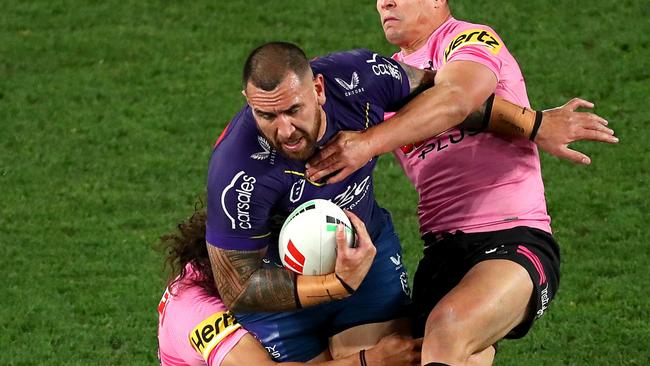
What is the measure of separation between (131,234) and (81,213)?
2.09 ft

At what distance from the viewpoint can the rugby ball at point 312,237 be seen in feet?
23.8

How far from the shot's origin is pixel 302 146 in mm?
7203

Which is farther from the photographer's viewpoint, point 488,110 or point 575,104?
point 575,104

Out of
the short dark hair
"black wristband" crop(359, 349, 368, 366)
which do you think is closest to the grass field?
"black wristband" crop(359, 349, 368, 366)

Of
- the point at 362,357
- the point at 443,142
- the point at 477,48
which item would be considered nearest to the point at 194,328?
the point at 362,357

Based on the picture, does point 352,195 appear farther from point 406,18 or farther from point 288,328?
point 406,18

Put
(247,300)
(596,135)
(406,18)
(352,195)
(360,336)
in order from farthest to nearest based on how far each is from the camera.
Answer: (406,18), (596,135), (360,336), (352,195), (247,300)

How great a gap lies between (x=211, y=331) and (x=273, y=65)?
1.66 metres

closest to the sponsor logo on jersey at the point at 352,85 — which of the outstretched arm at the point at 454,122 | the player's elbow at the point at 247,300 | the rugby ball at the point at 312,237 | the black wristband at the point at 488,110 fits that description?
the outstretched arm at the point at 454,122

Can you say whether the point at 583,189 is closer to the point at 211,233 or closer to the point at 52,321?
the point at 52,321

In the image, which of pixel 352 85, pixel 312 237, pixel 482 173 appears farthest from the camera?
pixel 482 173

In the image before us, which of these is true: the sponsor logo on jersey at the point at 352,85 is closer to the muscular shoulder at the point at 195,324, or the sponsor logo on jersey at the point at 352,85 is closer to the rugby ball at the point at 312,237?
the rugby ball at the point at 312,237

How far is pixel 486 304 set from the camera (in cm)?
749

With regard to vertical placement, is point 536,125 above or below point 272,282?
above
